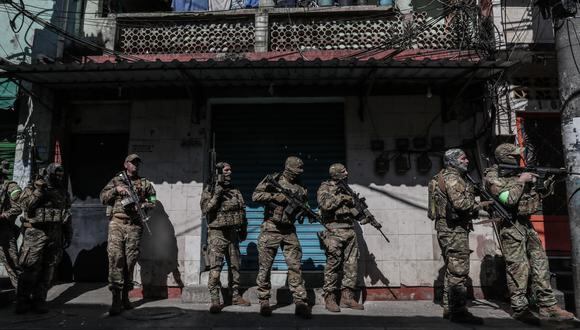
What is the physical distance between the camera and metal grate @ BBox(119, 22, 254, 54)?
7.90m

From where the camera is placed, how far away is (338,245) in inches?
237

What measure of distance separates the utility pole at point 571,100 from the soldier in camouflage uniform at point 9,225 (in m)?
8.00

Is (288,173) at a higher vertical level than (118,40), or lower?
lower

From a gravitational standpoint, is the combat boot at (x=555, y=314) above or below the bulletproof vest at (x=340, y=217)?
below

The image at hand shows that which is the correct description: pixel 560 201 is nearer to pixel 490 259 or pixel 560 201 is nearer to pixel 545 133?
pixel 545 133

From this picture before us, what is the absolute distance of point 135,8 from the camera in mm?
10008

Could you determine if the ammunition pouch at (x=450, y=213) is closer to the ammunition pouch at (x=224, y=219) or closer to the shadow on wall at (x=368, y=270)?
the shadow on wall at (x=368, y=270)

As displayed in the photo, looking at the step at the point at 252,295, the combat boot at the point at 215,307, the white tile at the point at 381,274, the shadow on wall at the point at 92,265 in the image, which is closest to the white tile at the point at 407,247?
the white tile at the point at 381,274

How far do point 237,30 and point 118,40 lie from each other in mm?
2395

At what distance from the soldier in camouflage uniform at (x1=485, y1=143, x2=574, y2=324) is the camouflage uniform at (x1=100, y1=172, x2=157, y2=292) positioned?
5.14 metres

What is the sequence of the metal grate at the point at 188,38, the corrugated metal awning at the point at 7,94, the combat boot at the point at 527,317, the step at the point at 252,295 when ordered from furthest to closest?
the metal grate at the point at 188,38
the corrugated metal awning at the point at 7,94
the step at the point at 252,295
the combat boot at the point at 527,317

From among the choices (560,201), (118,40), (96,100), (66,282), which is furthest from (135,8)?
(560,201)

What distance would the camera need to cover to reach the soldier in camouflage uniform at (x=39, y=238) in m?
5.84

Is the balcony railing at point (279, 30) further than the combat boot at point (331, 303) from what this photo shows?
Yes
